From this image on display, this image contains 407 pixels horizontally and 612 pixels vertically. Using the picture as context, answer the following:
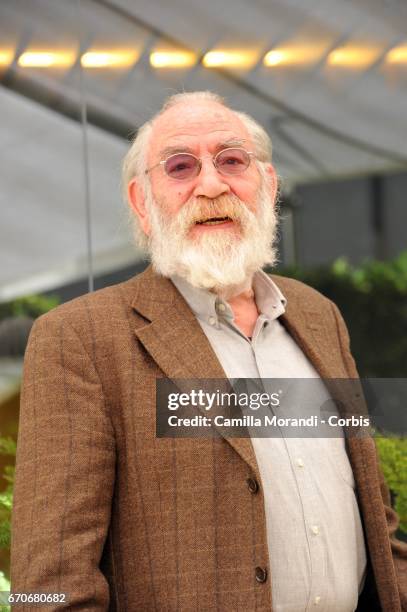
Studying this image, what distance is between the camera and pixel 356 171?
393cm

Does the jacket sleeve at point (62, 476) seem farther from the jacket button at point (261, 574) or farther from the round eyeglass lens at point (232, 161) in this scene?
the round eyeglass lens at point (232, 161)

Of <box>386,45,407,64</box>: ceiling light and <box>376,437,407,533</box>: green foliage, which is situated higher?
<box>386,45,407,64</box>: ceiling light

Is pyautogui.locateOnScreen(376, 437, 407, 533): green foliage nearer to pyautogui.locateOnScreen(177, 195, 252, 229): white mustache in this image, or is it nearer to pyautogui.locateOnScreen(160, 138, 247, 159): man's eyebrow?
pyautogui.locateOnScreen(177, 195, 252, 229): white mustache

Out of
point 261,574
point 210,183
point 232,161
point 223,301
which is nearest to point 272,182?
point 232,161

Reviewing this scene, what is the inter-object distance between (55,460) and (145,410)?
25cm

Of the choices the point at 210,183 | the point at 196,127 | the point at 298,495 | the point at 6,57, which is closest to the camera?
the point at 298,495

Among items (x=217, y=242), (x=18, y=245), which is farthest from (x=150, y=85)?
(x=217, y=242)

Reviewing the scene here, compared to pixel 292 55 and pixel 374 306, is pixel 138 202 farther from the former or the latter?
pixel 374 306

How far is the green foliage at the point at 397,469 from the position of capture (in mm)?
3086

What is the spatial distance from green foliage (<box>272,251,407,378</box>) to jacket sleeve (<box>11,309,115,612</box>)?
1.81 meters

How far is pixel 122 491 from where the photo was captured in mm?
2279

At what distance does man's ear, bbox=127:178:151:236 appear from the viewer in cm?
274

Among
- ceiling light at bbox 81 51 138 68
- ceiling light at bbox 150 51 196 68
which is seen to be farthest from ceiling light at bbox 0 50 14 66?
ceiling light at bbox 150 51 196 68

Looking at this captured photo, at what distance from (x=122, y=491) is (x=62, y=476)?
0.17 meters
